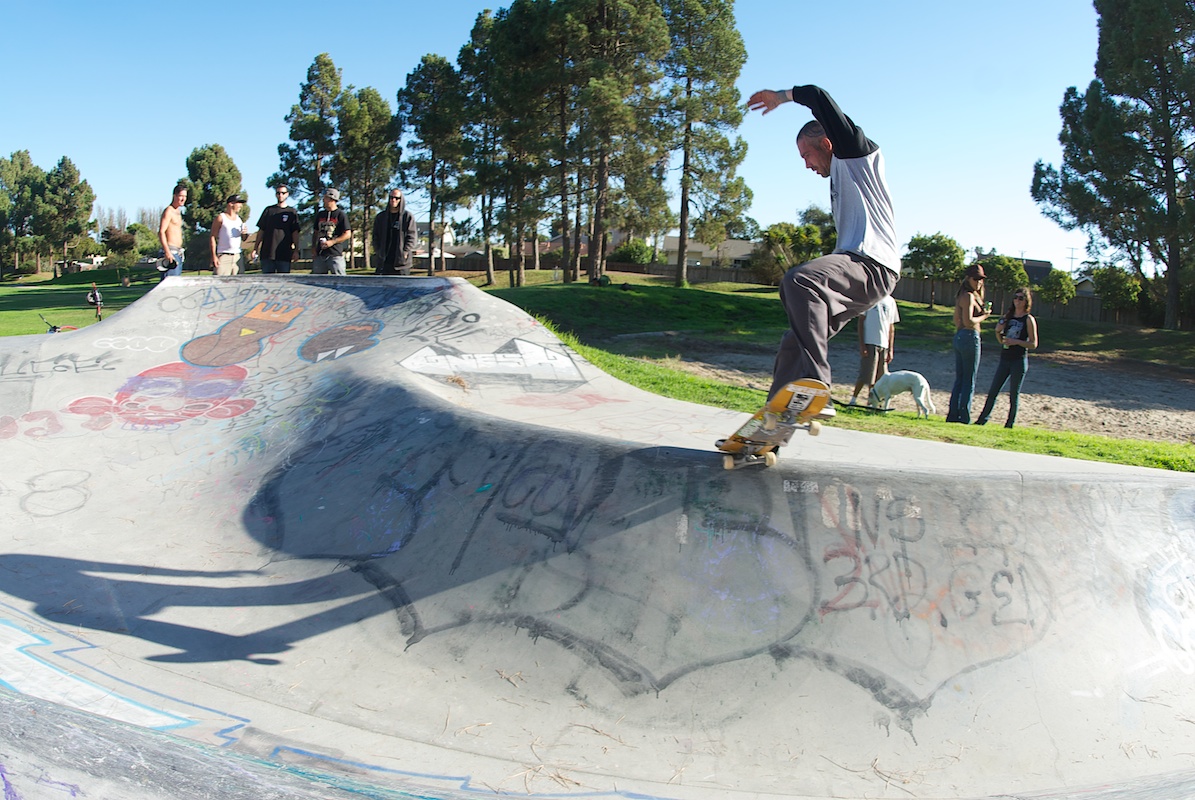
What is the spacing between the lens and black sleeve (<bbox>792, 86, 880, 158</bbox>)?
4.07 meters

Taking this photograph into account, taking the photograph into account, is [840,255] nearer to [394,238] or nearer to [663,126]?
[394,238]

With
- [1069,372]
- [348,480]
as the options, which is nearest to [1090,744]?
[348,480]

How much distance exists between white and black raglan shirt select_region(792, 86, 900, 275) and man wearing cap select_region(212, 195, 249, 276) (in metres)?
9.86

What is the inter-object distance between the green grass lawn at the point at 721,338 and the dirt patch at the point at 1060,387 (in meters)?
1.13

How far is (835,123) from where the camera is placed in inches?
161

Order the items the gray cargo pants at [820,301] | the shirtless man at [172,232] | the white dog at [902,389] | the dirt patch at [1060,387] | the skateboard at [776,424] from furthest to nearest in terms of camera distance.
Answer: the dirt patch at [1060,387]
the shirtless man at [172,232]
the white dog at [902,389]
the gray cargo pants at [820,301]
the skateboard at [776,424]

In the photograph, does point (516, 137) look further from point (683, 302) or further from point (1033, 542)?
point (1033, 542)

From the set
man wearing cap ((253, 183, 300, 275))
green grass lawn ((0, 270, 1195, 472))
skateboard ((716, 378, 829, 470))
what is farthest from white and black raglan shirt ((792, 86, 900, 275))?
man wearing cap ((253, 183, 300, 275))

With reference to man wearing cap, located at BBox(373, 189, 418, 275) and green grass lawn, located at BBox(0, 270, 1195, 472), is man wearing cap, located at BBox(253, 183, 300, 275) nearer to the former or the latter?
man wearing cap, located at BBox(373, 189, 418, 275)

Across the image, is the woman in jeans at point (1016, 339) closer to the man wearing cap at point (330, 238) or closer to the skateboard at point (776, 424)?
the skateboard at point (776, 424)

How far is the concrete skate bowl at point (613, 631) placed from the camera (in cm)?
317

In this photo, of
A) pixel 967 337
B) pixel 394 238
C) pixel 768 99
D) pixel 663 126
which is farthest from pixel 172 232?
pixel 663 126

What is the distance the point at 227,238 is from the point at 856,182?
10552 millimetres


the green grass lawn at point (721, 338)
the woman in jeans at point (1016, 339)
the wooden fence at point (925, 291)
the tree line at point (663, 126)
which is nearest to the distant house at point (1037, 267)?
the wooden fence at point (925, 291)
